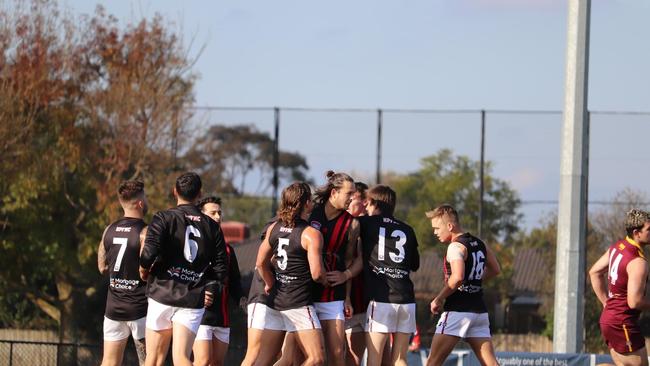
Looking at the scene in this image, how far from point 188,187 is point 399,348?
8.50 feet

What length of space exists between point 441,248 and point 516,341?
3.84m

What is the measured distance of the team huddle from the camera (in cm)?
974

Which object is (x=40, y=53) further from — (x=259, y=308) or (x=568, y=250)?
(x=259, y=308)

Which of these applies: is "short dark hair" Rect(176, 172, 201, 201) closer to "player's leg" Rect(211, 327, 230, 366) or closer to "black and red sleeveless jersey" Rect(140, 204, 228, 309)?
"black and red sleeveless jersey" Rect(140, 204, 228, 309)

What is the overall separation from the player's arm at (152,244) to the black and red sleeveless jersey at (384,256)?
6.52 ft

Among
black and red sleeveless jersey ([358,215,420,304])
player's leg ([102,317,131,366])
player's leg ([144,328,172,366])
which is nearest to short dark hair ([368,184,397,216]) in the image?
black and red sleeveless jersey ([358,215,420,304])

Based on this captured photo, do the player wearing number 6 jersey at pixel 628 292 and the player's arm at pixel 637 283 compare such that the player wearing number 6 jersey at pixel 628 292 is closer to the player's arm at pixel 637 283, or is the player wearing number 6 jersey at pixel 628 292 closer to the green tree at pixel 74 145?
the player's arm at pixel 637 283

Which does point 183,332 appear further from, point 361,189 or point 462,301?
point 462,301

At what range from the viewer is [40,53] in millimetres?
28250

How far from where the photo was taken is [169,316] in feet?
32.0

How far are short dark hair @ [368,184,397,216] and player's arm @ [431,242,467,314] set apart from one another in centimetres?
69

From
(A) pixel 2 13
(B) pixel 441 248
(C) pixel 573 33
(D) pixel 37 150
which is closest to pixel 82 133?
(D) pixel 37 150

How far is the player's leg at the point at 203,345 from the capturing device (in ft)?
35.8

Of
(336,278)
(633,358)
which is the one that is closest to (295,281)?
(336,278)
